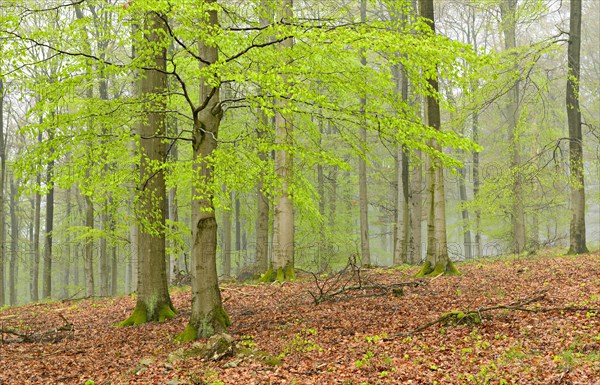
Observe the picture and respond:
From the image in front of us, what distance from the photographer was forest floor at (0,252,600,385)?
5.79m

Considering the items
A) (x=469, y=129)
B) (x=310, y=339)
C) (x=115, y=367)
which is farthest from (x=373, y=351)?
(x=469, y=129)

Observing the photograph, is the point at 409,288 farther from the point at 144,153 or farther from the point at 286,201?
the point at 144,153

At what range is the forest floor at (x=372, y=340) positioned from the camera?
579 cm

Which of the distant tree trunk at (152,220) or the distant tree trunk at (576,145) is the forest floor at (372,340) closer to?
the distant tree trunk at (152,220)

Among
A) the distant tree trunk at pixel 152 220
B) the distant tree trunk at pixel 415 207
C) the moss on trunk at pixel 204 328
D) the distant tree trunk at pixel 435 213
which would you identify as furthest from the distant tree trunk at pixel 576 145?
the distant tree trunk at pixel 152 220

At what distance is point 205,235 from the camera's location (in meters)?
8.06

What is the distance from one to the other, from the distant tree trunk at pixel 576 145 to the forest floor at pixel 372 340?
3.46m

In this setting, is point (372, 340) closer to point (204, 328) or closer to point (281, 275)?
point (204, 328)

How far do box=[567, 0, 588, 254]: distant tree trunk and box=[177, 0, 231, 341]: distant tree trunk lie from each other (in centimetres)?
1118

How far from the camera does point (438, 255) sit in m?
12.5

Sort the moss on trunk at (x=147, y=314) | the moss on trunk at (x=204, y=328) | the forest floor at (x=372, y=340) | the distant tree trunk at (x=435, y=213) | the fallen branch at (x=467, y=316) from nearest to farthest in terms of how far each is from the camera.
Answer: the forest floor at (x=372, y=340), the fallen branch at (x=467, y=316), the moss on trunk at (x=204, y=328), the moss on trunk at (x=147, y=314), the distant tree trunk at (x=435, y=213)

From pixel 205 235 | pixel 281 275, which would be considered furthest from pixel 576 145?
pixel 205 235

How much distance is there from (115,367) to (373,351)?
3.81m

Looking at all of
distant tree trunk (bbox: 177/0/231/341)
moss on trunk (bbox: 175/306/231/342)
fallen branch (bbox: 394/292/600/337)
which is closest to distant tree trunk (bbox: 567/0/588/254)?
fallen branch (bbox: 394/292/600/337)
